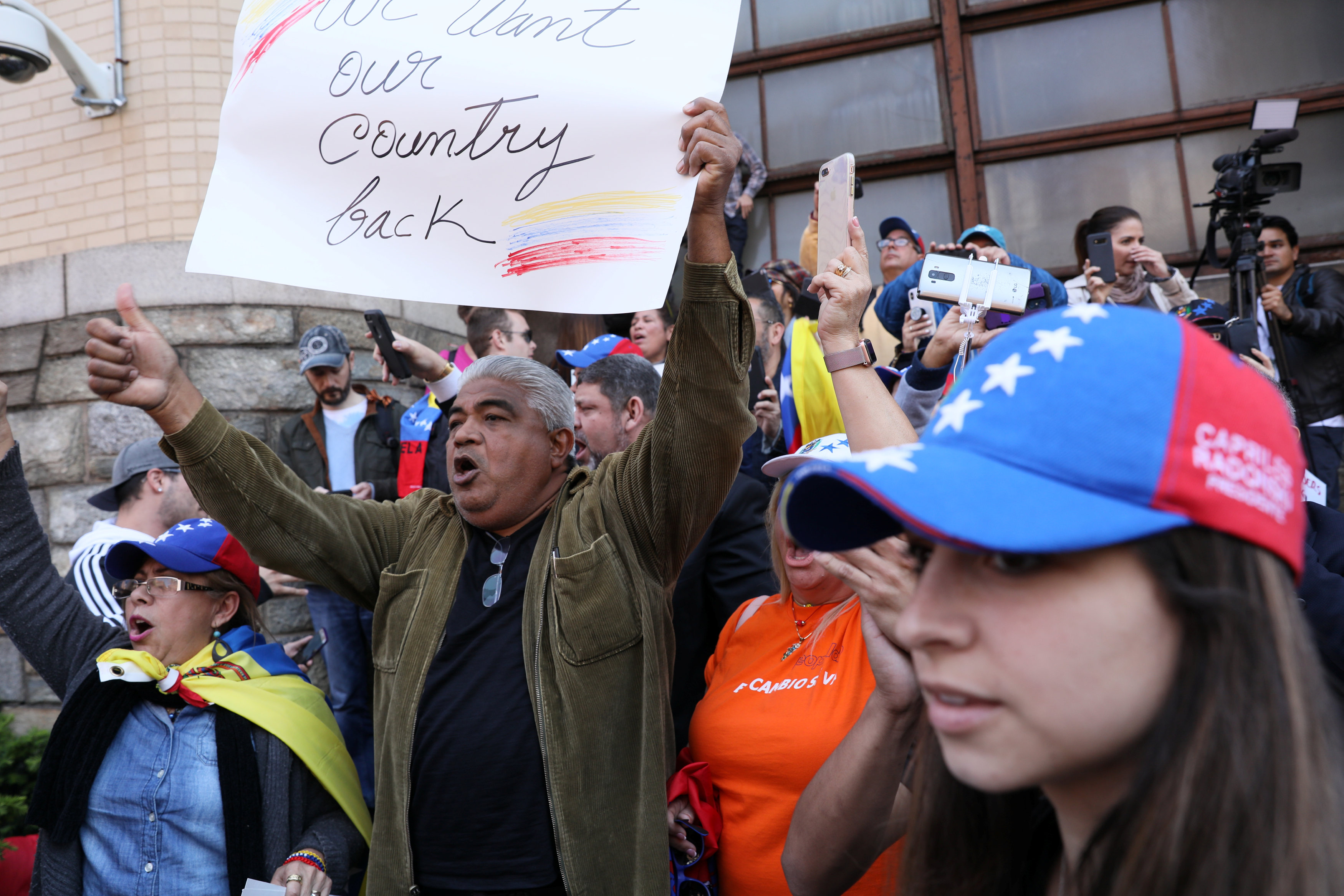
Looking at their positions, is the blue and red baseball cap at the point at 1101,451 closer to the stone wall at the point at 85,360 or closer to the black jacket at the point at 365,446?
the black jacket at the point at 365,446

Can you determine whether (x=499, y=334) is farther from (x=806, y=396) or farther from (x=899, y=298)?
(x=899, y=298)

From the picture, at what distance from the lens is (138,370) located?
205cm

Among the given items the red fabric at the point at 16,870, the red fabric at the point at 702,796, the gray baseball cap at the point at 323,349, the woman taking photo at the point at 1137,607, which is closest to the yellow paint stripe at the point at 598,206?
the red fabric at the point at 702,796

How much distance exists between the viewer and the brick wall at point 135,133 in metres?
5.80

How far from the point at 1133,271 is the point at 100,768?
4.55m

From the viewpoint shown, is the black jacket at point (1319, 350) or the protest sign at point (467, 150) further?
the black jacket at point (1319, 350)

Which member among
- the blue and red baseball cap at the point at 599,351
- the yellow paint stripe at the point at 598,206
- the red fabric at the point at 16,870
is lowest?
the red fabric at the point at 16,870

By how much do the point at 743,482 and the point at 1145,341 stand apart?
2331mm

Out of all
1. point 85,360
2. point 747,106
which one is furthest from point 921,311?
point 85,360

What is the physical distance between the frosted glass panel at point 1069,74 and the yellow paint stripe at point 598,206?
20.0 ft

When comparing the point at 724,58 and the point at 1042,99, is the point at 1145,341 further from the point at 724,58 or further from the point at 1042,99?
the point at 1042,99

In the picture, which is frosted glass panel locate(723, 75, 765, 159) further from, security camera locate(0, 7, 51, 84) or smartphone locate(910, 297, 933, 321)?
security camera locate(0, 7, 51, 84)

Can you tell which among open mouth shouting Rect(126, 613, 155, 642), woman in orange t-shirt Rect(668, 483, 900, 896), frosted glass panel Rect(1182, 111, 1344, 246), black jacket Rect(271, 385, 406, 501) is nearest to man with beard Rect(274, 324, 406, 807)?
black jacket Rect(271, 385, 406, 501)

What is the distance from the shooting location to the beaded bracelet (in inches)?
92.9
